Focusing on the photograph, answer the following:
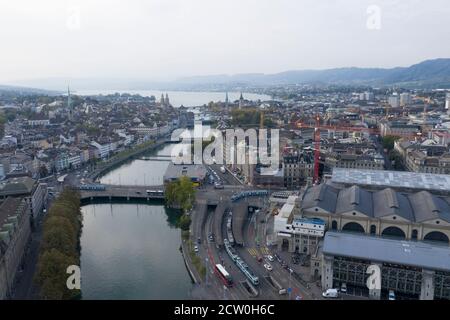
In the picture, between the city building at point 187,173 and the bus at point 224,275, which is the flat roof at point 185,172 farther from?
the bus at point 224,275

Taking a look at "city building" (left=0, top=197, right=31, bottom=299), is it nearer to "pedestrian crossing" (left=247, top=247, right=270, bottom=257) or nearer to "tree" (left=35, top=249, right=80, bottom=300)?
"tree" (left=35, top=249, right=80, bottom=300)

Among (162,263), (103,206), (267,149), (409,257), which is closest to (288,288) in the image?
(409,257)

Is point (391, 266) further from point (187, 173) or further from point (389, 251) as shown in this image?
point (187, 173)

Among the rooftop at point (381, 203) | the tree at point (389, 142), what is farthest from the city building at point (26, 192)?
the tree at point (389, 142)

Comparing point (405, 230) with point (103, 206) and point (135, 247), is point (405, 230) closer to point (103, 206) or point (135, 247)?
point (135, 247)

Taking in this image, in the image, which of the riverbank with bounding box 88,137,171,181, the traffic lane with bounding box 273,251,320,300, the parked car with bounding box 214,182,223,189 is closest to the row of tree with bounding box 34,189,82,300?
the traffic lane with bounding box 273,251,320,300
